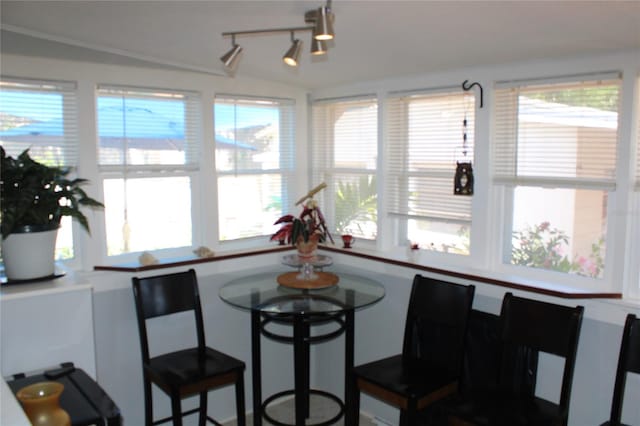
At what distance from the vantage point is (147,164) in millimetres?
3326

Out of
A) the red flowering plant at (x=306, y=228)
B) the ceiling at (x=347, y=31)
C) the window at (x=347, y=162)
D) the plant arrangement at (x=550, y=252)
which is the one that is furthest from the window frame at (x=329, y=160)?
the plant arrangement at (x=550, y=252)

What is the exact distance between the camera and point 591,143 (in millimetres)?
2641

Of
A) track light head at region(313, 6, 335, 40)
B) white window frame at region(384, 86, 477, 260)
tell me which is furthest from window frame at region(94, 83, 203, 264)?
track light head at region(313, 6, 335, 40)

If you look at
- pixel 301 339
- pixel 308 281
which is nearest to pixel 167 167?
pixel 308 281

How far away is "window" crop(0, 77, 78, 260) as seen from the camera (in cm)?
283

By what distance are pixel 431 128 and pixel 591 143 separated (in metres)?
0.95

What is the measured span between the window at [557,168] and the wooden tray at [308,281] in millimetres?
1017

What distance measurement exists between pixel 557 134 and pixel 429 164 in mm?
803

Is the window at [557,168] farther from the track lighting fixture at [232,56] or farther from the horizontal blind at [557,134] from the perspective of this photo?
the track lighting fixture at [232,56]

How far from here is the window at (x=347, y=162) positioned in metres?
3.69

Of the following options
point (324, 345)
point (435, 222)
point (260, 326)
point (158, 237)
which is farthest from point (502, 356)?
point (158, 237)

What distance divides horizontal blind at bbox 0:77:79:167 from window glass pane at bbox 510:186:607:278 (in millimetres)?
2534

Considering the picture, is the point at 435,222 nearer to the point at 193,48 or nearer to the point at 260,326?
the point at 260,326

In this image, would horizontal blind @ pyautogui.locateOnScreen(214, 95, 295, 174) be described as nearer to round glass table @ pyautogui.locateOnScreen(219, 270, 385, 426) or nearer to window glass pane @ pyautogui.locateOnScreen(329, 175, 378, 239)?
window glass pane @ pyautogui.locateOnScreen(329, 175, 378, 239)
